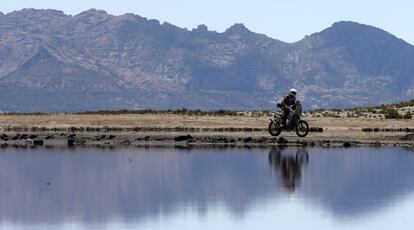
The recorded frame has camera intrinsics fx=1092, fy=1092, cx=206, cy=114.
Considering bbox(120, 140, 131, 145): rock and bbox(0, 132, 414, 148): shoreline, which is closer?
bbox(0, 132, 414, 148): shoreline

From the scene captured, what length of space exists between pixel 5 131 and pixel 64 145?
43.6 feet

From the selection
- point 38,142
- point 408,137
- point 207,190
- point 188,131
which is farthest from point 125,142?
point 207,190

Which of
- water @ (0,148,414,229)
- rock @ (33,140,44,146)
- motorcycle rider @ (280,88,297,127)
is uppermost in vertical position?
motorcycle rider @ (280,88,297,127)

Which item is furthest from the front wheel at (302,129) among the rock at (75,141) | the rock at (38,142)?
the rock at (38,142)

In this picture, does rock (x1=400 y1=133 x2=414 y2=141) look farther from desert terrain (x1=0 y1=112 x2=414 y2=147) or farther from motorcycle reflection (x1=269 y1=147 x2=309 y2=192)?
motorcycle reflection (x1=269 y1=147 x2=309 y2=192)

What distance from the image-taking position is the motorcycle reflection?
1287 inches

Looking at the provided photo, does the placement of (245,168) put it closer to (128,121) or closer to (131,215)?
(131,215)

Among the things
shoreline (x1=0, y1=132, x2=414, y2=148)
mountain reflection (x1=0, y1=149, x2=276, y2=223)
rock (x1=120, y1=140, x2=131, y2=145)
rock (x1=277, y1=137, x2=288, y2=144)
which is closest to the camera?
mountain reflection (x1=0, y1=149, x2=276, y2=223)

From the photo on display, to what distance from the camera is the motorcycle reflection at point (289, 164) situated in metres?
32.7

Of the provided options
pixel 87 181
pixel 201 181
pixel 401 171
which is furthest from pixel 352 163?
pixel 87 181

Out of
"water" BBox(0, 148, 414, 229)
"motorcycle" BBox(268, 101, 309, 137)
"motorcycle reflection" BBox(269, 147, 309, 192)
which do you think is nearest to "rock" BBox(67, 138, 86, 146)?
"water" BBox(0, 148, 414, 229)

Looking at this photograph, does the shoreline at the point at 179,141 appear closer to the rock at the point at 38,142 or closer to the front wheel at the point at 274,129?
the rock at the point at 38,142

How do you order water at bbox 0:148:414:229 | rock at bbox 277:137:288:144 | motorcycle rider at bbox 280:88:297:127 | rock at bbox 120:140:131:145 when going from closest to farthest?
1. water at bbox 0:148:414:229
2. motorcycle rider at bbox 280:88:297:127
3. rock at bbox 277:137:288:144
4. rock at bbox 120:140:131:145

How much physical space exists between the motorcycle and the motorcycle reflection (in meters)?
2.07
